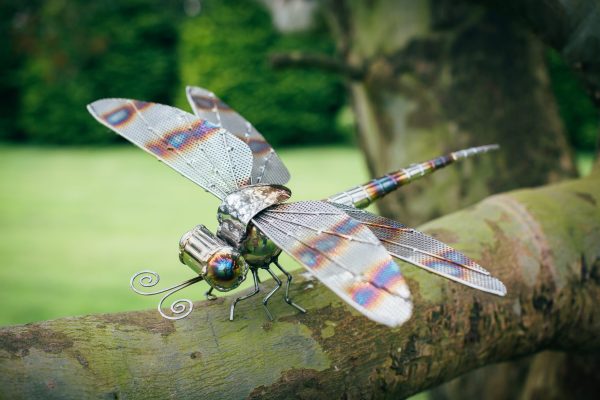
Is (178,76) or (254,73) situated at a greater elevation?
(254,73)

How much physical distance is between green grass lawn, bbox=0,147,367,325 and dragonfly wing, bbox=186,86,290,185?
2.41 m

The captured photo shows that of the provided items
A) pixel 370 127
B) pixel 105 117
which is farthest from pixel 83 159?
pixel 105 117

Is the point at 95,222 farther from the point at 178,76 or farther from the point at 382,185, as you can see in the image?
the point at 178,76

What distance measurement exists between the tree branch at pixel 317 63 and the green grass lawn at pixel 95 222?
173 cm

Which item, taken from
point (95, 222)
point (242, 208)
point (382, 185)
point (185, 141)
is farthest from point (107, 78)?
point (242, 208)

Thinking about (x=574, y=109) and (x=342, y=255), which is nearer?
(x=342, y=255)

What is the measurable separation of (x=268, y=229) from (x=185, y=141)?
0.41m

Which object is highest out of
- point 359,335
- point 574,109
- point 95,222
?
point 359,335

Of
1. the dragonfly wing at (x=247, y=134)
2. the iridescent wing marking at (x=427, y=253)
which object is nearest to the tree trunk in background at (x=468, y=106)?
the dragonfly wing at (x=247, y=134)

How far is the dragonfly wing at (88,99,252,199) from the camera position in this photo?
62.9 inches

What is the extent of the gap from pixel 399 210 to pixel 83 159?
9.25 meters

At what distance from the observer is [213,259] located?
1.41 meters

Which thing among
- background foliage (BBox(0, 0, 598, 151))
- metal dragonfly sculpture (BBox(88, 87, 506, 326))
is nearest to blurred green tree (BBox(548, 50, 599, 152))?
background foliage (BBox(0, 0, 598, 151))

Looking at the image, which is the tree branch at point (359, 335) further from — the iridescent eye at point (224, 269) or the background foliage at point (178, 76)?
the background foliage at point (178, 76)
